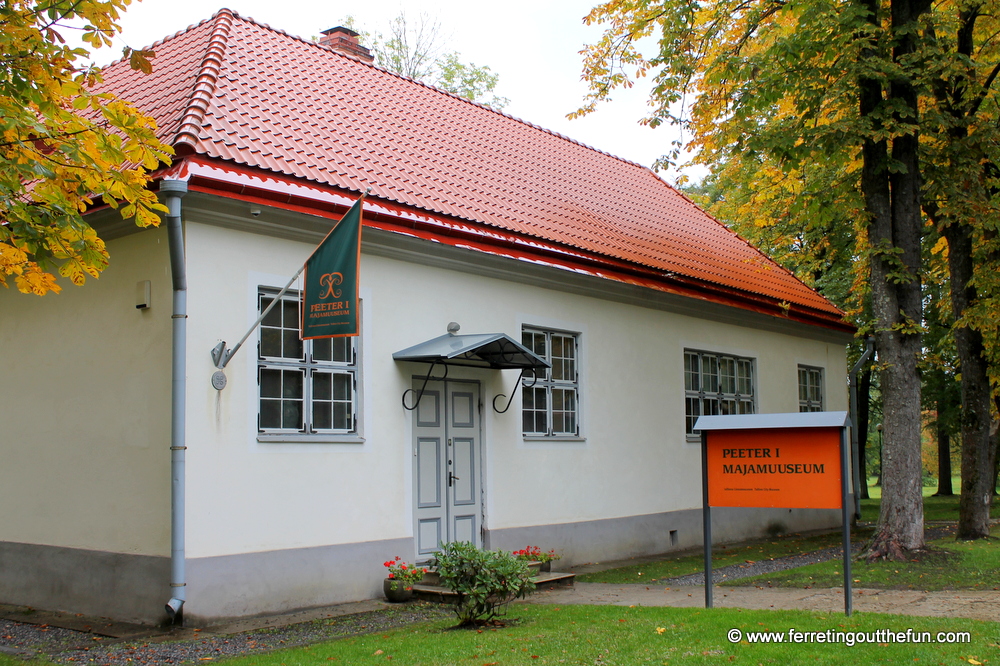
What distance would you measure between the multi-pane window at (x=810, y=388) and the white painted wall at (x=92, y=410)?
1310cm

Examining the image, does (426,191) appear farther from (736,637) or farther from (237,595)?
(736,637)

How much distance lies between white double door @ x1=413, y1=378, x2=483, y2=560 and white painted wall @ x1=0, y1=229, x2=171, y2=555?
2987 millimetres

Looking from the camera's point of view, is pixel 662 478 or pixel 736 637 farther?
pixel 662 478

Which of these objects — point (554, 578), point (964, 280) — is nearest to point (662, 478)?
point (554, 578)

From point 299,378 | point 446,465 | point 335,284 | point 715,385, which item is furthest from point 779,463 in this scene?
point 715,385

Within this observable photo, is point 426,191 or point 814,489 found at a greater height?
point 426,191

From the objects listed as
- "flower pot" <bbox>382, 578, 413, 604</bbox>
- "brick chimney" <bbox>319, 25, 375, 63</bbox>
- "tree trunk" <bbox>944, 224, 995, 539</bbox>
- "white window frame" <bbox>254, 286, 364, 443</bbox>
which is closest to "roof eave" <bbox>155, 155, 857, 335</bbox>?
"white window frame" <bbox>254, 286, 364, 443</bbox>

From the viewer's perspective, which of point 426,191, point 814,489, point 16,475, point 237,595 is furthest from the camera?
point 426,191

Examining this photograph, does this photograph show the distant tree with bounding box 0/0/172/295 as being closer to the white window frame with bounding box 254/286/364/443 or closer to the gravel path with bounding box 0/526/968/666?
the white window frame with bounding box 254/286/364/443

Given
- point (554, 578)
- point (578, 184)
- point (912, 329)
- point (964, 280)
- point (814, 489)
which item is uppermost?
point (578, 184)

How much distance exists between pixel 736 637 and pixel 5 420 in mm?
8257

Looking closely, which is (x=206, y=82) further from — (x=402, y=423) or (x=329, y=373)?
(x=402, y=423)

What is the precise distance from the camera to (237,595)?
8.67m

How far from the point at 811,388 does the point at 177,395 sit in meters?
13.8
